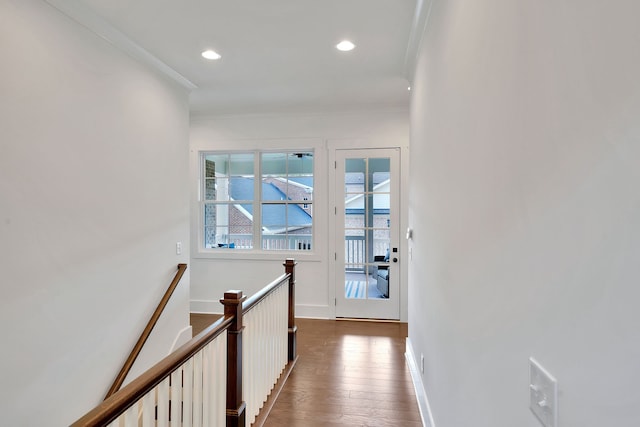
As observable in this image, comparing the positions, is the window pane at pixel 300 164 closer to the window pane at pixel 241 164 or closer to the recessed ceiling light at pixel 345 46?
the window pane at pixel 241 164

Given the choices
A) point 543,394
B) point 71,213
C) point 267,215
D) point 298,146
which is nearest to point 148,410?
point 543,394

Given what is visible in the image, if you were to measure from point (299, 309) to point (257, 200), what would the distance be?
1633mm

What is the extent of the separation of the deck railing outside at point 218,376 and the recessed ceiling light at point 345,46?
206cm

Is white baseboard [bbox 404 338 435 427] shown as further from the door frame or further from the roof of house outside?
the roof of house outside

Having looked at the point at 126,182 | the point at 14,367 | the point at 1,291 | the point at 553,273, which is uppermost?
the point at 126,182

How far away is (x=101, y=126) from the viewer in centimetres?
255

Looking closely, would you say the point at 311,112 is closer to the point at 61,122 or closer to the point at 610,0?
the point at 61,122

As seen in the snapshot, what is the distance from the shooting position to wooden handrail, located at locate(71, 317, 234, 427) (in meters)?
0.98

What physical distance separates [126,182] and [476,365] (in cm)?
281

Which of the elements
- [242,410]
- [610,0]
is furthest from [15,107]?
[610,0]

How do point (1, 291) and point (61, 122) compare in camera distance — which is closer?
point (1, 291)

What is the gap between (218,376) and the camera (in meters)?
1.81

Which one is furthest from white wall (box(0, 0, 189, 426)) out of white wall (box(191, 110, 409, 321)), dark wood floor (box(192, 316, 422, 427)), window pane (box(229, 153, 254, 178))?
window pane (box(229, 153, 254, 178))

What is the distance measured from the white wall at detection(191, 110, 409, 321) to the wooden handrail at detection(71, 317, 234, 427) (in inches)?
116
